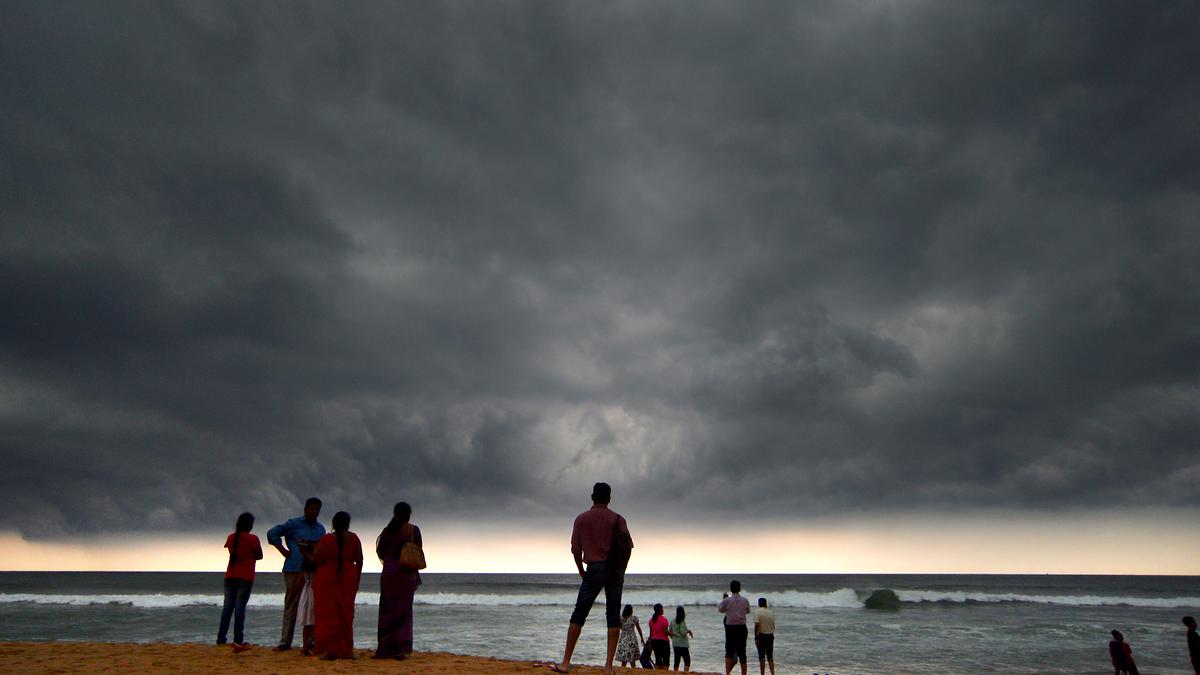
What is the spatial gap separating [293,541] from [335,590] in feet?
4.12

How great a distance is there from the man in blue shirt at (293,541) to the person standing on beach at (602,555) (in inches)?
166

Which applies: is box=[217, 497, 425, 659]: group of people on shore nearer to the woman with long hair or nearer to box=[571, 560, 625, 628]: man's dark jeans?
the woman with long hair

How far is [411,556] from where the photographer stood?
29.8 feet

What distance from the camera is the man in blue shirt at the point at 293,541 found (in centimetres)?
988

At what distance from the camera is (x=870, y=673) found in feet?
63.7

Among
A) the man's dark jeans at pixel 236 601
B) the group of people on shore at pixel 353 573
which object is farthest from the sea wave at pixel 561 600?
the group of people on shore at pixel 353 573

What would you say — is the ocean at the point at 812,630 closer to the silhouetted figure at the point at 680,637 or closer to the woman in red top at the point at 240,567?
the silhouetted figure at the point at 680,637

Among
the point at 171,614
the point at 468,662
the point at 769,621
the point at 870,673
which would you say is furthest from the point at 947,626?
the point at 171,614

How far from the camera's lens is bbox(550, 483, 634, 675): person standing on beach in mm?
7625

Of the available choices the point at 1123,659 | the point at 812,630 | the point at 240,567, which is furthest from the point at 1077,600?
the point at 240,567

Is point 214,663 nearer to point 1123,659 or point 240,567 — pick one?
point 240,567

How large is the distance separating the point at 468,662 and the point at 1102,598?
7207cm

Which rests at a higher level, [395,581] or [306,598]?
[395,581]

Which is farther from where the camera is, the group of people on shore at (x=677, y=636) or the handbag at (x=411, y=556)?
the group of people on shore at (x=677, y=636)
